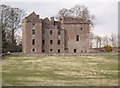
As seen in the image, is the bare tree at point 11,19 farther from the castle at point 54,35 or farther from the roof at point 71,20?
the roof at point 71,20

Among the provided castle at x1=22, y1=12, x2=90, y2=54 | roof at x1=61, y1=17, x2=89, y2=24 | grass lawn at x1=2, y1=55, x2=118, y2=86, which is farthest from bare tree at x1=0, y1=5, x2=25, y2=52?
grass lawn at x1=2, y1=55, x2=118, y2=86

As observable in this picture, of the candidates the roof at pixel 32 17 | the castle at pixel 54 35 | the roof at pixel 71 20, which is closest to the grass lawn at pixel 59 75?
the castle at pixel 54 35

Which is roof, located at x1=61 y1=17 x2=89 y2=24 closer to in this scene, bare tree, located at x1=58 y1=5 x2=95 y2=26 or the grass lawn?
bare tree, located at x1=58 y1=5 x2=95 y2=26

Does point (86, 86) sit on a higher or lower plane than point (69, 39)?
lower

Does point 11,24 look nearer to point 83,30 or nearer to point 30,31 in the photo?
point 30,31

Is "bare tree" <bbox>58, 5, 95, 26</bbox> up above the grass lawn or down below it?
above

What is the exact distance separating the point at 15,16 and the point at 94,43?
44650 millimetres

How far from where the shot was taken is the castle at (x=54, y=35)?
201 ft

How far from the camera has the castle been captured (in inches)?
2406

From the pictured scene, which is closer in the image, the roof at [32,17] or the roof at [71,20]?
the roof at [32,17]

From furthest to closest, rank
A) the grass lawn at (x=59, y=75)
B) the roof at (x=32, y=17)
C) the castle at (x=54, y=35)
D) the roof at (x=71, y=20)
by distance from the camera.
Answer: the roof at (x=71, y=20) → the castle at (x=54, y=35) → the roof at (x=32, y=17) → the grass lawn at (x=59, y=75)

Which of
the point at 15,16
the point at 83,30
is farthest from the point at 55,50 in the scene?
the point at 15,16

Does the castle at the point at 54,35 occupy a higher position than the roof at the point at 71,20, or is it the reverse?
the roof at the point at 71,20

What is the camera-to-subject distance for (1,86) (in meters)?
16.2
